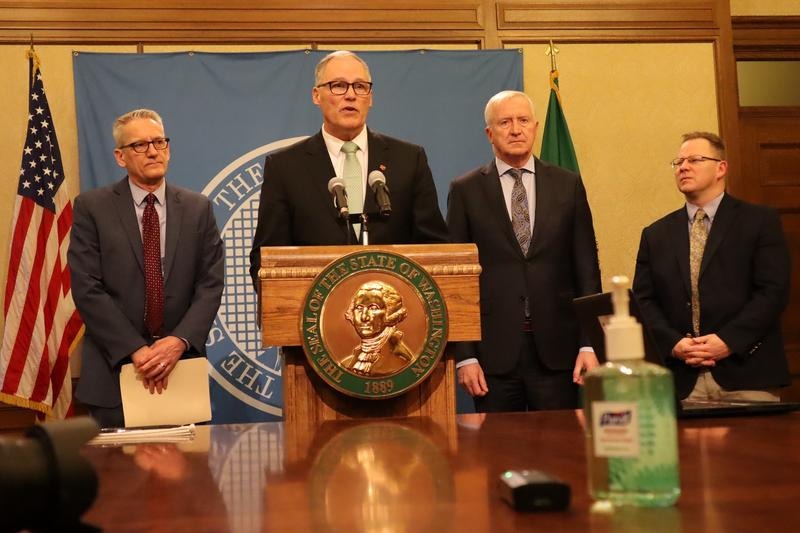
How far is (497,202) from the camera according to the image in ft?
12.1

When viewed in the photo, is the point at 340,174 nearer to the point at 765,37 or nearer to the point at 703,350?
the point at 703,350

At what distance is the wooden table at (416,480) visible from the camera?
2.77 feet

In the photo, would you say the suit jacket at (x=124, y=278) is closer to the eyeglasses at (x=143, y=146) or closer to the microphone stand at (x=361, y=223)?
the eyeglasses at (x=143, y=146)

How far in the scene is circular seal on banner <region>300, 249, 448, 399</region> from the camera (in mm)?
2152

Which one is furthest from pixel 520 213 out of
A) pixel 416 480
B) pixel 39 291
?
pixel 416 480

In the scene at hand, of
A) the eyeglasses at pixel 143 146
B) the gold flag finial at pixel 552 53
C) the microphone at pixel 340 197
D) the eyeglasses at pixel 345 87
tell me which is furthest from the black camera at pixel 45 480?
the gold flag finial at pixel 552 53

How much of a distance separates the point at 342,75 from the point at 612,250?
288 centimetres

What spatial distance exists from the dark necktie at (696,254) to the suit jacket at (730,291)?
0.7 inches

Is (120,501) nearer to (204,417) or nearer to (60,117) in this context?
(204,417)

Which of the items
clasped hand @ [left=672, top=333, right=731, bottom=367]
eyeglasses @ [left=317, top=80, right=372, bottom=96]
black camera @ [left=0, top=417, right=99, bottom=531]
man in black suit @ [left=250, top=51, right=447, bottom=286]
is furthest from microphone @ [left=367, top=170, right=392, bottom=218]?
black camera @ [left=0, top=417, right=99, bottom=531]

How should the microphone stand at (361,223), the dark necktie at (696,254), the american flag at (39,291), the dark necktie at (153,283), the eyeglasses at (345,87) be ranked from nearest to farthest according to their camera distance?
Result: the microphone stand at (361,223), the eyeglasses at (345,87), the dark necktie at (153,283), the dark necktie at (696,254), the american flag at (39,291)

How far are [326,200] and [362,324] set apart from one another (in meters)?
0.94

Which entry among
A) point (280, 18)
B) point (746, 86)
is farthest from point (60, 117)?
point (746, 86)

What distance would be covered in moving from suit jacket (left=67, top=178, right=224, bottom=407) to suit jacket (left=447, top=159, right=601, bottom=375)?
92 centimetres
